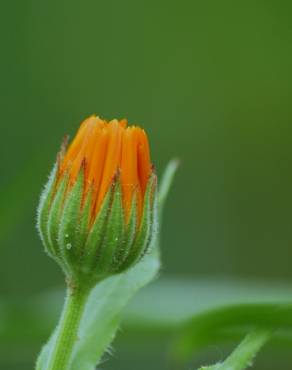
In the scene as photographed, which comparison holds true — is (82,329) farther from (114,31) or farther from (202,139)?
(114,31)

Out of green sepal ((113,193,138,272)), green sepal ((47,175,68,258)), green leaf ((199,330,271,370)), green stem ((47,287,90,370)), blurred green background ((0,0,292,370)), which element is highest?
blurred green background ((0,0,292,370))

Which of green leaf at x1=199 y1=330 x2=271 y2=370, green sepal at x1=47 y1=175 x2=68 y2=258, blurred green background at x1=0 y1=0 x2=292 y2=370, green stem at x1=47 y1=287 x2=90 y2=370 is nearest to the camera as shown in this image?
green leaf at x1=199 y1=330 x2=271 y2=370

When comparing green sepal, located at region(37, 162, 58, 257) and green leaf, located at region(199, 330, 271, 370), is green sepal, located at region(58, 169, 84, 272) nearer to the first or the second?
green sepal, located at region(37, 162, 58, 257)

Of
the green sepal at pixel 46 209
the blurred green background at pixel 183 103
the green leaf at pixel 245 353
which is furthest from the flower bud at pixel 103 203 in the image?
the blurred green background at pixel 183 103

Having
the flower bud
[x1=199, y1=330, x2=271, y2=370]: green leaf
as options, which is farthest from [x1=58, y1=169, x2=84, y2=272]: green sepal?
[x1=199, y1=330, x2=271, y2=370]: green leaf

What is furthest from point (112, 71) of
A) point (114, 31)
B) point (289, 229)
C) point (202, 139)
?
point (289, 229)

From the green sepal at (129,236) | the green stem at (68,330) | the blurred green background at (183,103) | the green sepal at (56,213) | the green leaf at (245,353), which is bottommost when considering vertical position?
the green leaf at (245,353)

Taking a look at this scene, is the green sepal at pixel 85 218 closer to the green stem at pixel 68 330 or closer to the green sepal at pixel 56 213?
the green sepal at pixel 56 213
